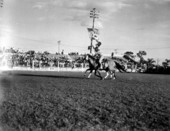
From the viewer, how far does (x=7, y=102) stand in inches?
303

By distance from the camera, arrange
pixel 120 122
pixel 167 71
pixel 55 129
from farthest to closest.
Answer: pixel 167 71 < pixel 120 122 < pixel 55 129

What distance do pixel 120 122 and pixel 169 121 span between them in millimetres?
1062

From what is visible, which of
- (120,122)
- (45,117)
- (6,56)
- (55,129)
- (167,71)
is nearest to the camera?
(55,129)

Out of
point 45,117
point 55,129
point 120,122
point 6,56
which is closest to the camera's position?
point 55,129

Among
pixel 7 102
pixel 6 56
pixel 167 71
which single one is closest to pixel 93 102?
pixel 7 102

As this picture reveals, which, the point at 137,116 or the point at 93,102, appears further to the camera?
the point at 93,102

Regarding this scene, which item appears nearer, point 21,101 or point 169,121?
point 169,121

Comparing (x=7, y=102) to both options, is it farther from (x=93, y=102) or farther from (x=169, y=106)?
(x=169, y=106)

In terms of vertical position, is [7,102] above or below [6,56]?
below

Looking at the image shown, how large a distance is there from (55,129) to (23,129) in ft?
2.02

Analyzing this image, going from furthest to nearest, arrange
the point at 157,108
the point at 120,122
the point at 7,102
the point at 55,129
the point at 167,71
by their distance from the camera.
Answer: the point at 167,71 → the point at 7,102 → the point at 157,108 → the point at 120,122 → the point at 55,129

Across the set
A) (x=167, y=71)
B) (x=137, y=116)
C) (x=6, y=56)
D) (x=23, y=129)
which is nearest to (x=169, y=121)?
(x=137, y=116)

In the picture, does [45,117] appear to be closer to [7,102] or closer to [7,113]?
[7,113]

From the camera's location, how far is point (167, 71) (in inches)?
2062
